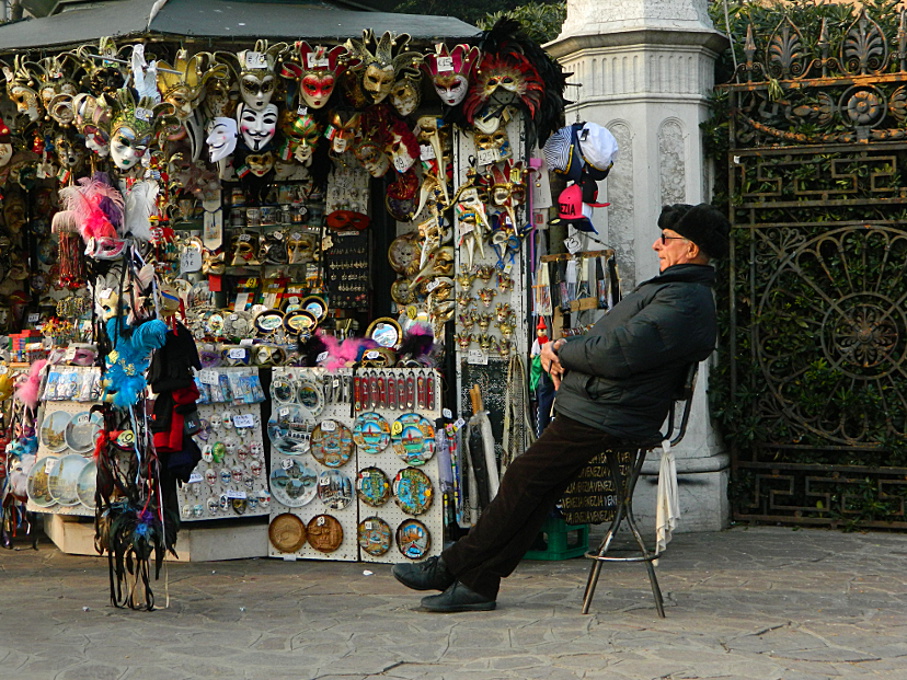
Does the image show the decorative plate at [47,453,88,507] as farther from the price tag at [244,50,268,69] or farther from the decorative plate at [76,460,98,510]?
the price tag at [244,50,268,69]

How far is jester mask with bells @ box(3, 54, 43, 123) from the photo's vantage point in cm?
668

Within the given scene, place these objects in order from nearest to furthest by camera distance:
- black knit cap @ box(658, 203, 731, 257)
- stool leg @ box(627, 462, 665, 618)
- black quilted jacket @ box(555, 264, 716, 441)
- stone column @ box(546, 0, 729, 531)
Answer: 1. black quilted jacket @ box(555, 264, 716, 441)
2. black knit cap @ box(658, 203, 731, 257)
3. stool leg @ box(627, 462, 665, 618)
4. stone column @ box(546, 0, 729, 531)

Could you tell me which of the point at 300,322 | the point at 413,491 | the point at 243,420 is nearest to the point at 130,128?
the point at 243,420

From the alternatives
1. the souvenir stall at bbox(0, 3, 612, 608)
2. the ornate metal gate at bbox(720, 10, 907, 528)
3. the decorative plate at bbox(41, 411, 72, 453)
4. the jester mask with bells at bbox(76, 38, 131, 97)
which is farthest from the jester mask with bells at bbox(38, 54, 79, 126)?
the ornate metal gate at bbox(720, 10, 907, 528)

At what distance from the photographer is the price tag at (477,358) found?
687cm

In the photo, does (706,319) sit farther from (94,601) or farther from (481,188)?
(94,601)

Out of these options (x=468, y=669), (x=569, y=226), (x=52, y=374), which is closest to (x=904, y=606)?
(x=468, y=669)

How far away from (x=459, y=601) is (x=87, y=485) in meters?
2.61

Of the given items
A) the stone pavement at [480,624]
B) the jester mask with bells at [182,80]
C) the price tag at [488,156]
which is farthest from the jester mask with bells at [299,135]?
the stone pavement at [480,624]

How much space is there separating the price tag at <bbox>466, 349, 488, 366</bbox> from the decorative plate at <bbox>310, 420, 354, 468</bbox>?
823 millimetres

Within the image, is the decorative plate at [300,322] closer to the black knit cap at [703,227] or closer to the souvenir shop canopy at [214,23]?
the souvenir shop canopy at [214,23]

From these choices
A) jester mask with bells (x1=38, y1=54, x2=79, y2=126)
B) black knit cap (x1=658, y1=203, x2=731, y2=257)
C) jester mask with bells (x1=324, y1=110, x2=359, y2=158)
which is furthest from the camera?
jester mask with bells (x1=324, y1=110, x2=359, y2=158)

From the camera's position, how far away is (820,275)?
25.2 ft

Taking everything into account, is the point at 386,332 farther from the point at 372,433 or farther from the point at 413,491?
the point at 413,491
